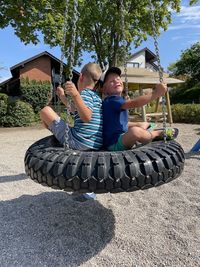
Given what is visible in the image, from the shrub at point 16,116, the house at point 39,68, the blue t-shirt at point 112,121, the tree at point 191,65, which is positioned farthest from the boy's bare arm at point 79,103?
the tree at point 191,65

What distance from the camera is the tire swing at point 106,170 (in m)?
2.15

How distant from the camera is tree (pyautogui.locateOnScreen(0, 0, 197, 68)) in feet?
40.1

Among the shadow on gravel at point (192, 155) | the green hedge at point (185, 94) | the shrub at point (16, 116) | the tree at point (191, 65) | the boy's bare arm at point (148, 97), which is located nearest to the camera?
the boy's bare arm at point (148, 97)

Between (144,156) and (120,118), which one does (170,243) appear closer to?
(144,156)

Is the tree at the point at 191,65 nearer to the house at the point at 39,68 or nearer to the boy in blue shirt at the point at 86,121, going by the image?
the house at the point at 39,68

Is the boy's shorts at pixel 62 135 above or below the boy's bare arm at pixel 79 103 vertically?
below

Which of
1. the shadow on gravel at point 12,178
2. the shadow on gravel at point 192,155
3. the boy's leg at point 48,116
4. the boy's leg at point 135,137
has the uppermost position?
the boy's leg at point 48,116

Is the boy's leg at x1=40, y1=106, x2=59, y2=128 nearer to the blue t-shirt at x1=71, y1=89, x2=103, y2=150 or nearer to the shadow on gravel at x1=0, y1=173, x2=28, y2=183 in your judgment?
the blue t-shirt at x1=71, y1=89, x2=103, y2=150

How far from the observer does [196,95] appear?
30859 mm

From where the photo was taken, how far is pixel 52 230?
9.89 ft

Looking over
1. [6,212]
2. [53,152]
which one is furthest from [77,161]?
[6,212]

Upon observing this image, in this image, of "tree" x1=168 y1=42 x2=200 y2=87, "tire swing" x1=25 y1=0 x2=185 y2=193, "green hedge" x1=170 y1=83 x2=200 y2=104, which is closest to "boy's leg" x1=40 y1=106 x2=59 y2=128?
"tire swing" x1=25 y1=0 x2=185 y2=193

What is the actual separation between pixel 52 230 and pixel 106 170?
45.4 inches

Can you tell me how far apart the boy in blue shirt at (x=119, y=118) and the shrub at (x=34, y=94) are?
1606 cm
